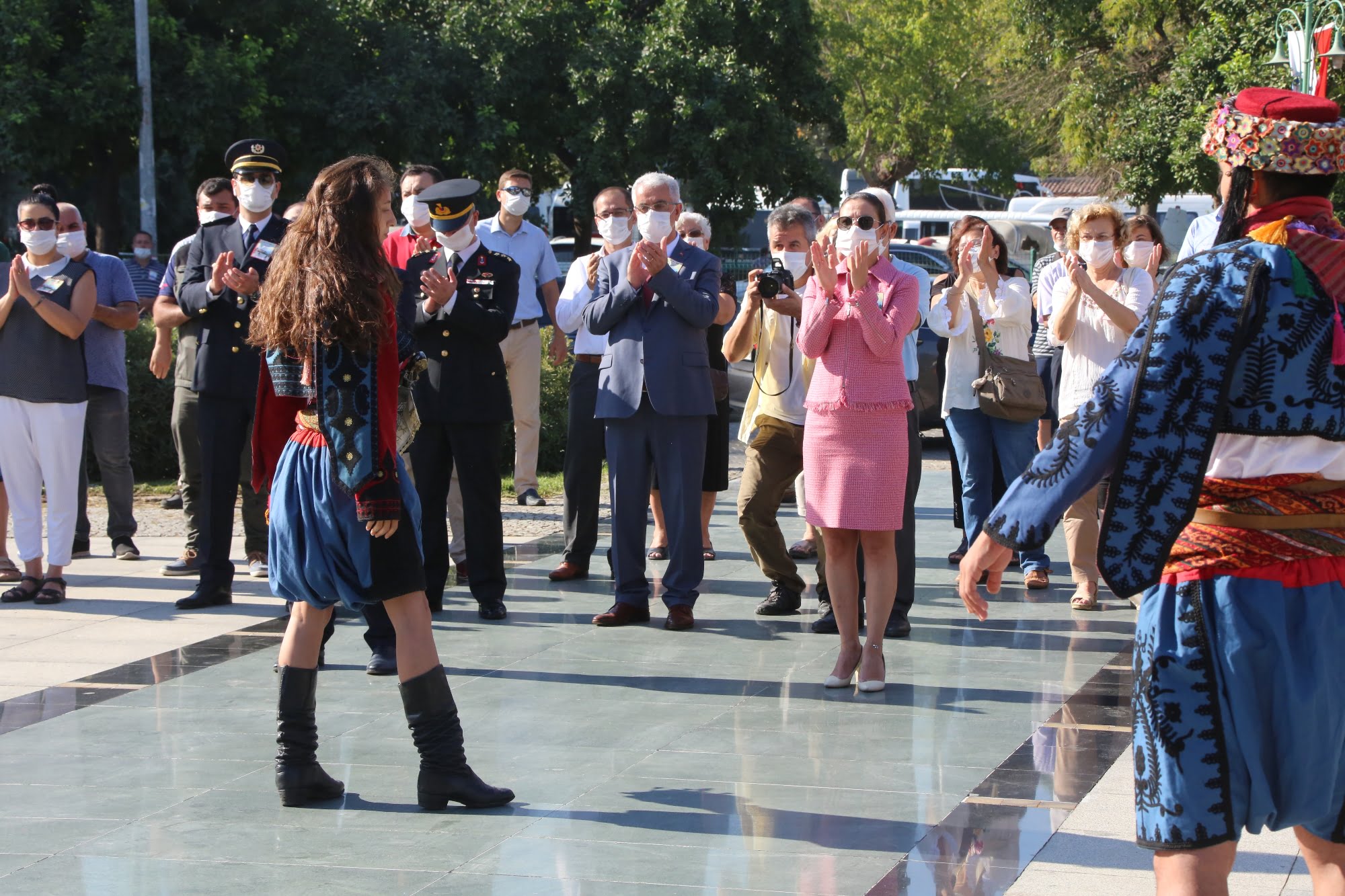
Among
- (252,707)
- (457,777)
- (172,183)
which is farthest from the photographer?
(172,183)

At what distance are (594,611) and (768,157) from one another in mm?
21848

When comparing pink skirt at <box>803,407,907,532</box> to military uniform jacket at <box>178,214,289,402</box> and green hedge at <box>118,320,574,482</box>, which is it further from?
green hedge at <box>118,320,574,482</box>

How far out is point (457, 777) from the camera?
4.88 m

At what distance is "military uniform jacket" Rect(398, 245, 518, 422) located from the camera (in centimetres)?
744

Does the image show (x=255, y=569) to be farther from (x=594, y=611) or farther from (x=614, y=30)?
(x=614, y=30)

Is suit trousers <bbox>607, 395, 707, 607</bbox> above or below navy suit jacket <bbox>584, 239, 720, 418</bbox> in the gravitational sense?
below

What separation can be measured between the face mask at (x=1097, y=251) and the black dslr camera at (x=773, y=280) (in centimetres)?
175

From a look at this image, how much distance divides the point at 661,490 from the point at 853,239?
1754 mm

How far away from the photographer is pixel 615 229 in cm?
813

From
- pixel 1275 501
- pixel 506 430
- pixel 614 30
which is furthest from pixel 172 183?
pixel 1275 501

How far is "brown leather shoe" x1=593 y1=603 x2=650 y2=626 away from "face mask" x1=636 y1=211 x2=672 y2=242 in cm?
179

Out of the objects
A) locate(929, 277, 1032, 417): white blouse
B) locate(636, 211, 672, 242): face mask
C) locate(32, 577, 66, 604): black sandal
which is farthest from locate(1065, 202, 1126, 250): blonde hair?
locate(32, 577, 66, 604): black sandal

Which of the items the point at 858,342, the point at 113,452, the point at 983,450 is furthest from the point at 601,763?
the point at 113,452

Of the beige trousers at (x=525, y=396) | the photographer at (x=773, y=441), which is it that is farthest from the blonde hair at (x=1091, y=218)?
the beige trousers at (x=525, y=396)
